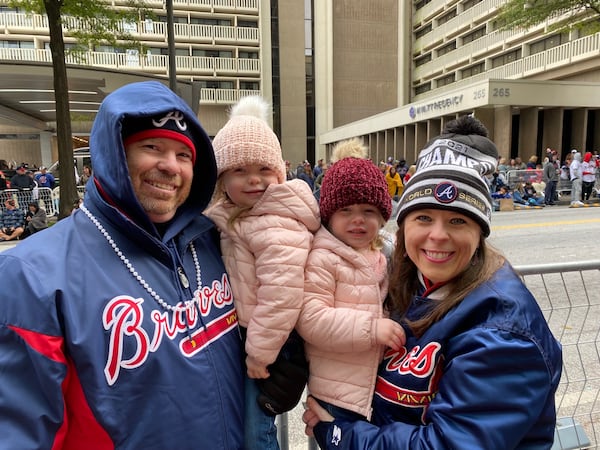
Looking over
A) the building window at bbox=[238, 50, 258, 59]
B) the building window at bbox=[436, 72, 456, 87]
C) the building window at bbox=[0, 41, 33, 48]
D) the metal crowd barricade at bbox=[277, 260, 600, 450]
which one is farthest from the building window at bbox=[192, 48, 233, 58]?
the metal crowd barricade at bbox=[277, 260, 600, 450]

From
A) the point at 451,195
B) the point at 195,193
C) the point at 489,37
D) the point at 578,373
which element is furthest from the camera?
the point at 489,37

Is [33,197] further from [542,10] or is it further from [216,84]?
[216,84]

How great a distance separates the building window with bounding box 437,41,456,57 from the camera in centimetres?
4325

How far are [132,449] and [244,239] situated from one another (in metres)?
0.86

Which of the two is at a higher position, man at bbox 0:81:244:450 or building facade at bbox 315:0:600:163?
building facade at bbox 315:0:600:163

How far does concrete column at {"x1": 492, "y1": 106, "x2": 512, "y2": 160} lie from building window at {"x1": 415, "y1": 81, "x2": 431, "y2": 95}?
2597 cm

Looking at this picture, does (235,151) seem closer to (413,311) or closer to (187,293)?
(187,293)

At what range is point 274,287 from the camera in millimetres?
1722

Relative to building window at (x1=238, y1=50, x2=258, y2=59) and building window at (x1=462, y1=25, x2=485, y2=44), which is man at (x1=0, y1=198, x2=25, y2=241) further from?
building window at (x1=462, y1=25, x2=485, y2=44)

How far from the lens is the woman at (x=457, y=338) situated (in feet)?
4.26

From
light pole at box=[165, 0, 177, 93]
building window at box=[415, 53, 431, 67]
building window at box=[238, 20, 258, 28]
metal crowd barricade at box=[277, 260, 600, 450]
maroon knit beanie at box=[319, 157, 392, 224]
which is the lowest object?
metal crowd barricade at box=[277, 260, 600, 450]

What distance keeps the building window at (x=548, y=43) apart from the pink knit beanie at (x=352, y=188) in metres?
34.8

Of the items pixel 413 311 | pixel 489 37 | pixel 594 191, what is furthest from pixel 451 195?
pixel 489 37

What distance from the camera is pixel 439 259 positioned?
1.57 metres
